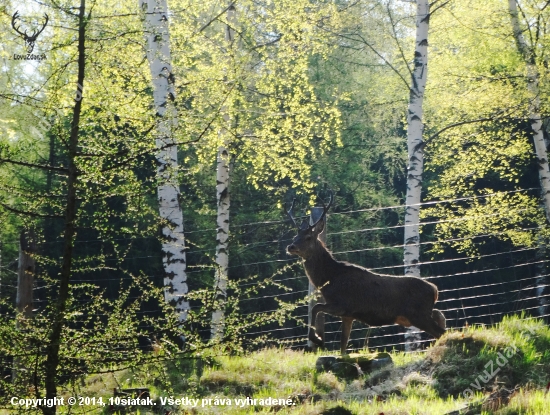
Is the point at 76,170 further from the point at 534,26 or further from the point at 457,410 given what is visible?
the point at 534,26

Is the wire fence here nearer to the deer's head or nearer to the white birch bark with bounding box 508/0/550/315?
the white birch bark with bounding box 508/0/550/315

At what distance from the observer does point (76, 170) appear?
4.03 metres

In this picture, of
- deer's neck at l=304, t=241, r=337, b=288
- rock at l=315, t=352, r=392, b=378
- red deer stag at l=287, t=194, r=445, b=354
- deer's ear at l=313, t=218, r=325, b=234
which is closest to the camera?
rock at l=315, t=352, r=392, b=378

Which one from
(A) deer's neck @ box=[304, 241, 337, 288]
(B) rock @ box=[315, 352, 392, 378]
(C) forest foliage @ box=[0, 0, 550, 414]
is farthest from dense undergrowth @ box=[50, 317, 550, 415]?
(A) deer's neck @ box=[304, 241, 337, 288]

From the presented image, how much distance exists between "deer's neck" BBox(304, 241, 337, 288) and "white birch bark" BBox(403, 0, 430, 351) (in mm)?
2383

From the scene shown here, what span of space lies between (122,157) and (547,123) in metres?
16.5

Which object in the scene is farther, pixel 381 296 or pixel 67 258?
pixel 381 296

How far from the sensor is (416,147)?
38.8ft

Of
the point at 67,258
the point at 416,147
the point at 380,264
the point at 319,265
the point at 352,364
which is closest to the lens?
the point at 67,258

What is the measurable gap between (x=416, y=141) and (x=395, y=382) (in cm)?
585

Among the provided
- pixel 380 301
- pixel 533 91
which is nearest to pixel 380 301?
pixel 380 301

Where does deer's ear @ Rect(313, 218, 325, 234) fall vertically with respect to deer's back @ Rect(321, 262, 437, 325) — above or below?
above

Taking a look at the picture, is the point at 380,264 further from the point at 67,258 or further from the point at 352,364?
the point at 67,258

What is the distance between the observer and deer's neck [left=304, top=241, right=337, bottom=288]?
939cm
